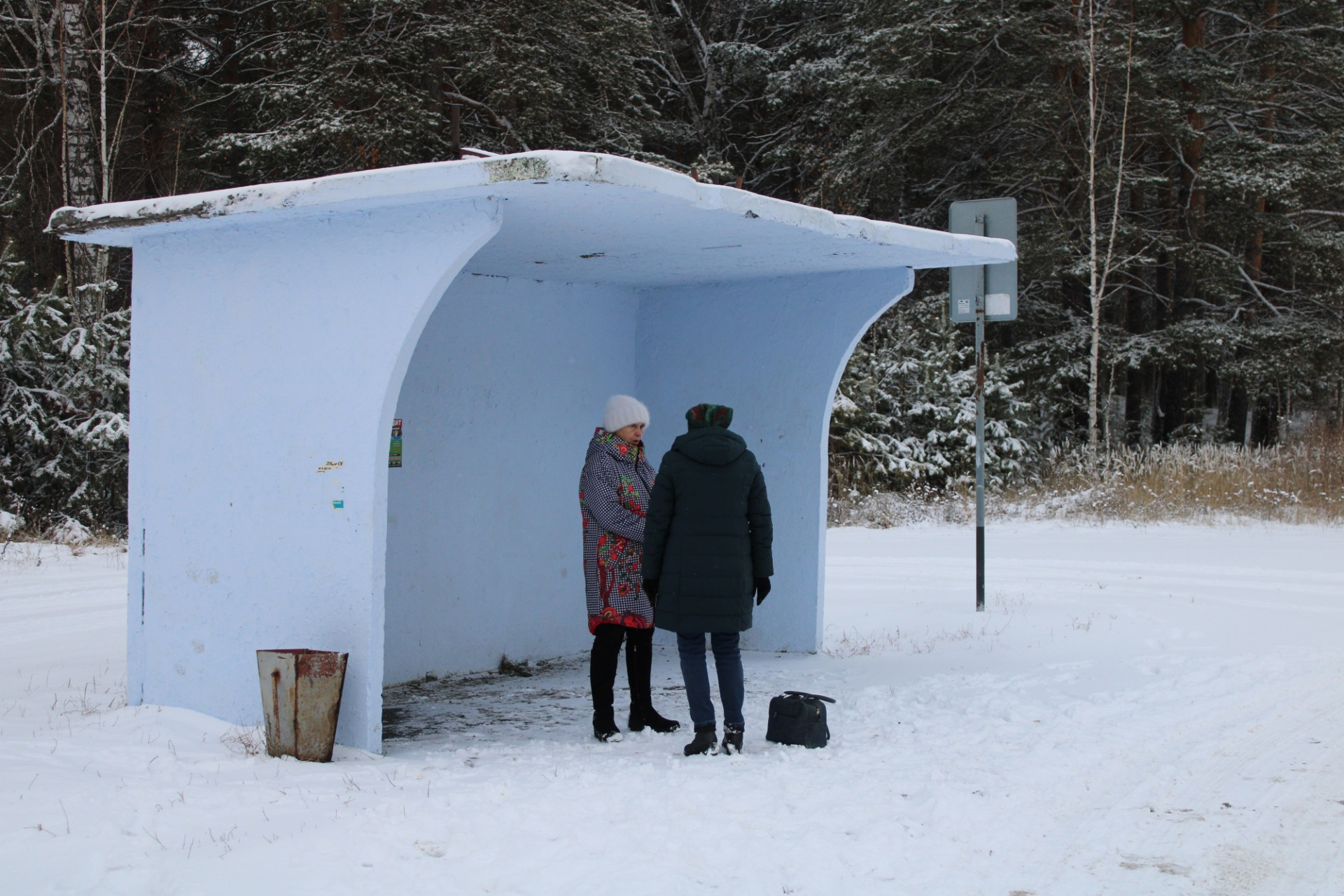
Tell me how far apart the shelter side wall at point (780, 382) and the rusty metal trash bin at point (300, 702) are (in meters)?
3.96

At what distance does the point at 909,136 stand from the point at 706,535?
60.6 ft

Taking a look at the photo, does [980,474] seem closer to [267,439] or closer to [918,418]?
[267,439]

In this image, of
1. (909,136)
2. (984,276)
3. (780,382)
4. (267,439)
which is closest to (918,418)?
(909,136)

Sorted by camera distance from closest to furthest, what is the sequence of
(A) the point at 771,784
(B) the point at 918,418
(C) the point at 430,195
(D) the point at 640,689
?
(A) the point at 771,784 < (C) the point at 430,195 < (D) the point at 640,689 < (B) the point at 918,418

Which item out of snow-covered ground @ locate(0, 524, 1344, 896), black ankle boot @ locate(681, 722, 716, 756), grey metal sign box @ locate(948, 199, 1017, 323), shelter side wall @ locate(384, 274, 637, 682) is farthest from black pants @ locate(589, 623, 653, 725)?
grey metal sign box @ locate(948, 199, 1017, 323)

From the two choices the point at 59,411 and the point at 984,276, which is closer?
the point at 984,276

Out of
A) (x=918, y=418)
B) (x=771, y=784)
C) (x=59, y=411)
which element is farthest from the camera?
(x=918, y=418)

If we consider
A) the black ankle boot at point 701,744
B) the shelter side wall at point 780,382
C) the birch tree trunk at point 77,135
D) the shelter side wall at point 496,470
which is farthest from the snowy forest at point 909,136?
the black ankle boot at point 701,744

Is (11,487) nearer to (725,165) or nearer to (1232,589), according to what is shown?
(725,165)

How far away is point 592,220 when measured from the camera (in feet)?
19.5

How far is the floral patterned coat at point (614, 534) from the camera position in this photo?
19.3 ft

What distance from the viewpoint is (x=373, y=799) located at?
474 cm

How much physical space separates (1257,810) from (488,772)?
315 cm

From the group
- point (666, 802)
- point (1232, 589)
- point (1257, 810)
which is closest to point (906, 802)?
point (666, 802)
